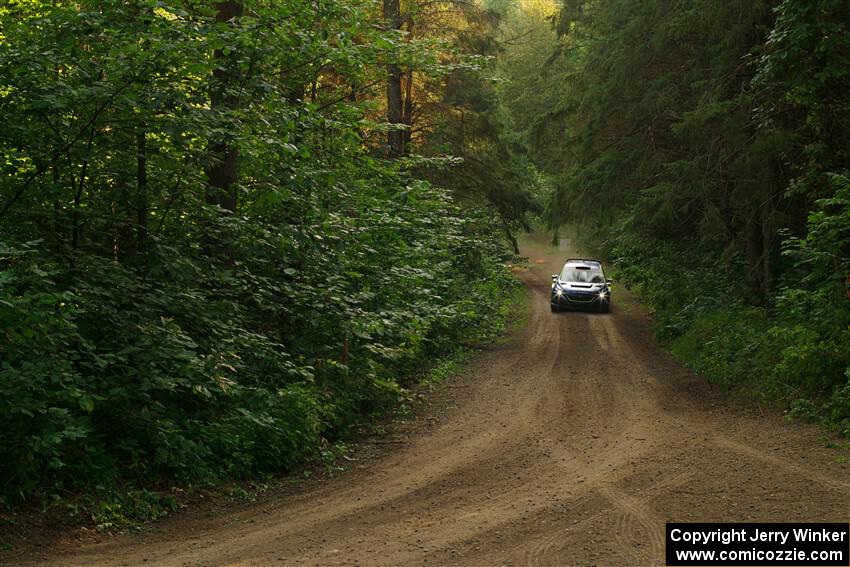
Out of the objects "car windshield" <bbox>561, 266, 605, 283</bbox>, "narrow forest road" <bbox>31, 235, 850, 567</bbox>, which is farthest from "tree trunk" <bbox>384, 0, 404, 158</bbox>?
"narrow forest road" <bbox>31, 235, 850, 567</bbox>

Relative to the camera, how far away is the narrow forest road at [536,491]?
21.3ft

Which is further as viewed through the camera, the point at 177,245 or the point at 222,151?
the point at 222,151

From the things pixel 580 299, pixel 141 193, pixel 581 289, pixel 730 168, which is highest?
pixel 730 168

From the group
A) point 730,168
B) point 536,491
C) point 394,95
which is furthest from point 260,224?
point 394,95

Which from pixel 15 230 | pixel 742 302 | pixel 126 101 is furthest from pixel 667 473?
pixel 742 302

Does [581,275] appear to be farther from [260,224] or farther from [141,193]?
[141,193]

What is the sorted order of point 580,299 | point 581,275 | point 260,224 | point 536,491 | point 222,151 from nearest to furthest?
point 536,491
point 260,224
point 222,151
point 580,299
point 581,275

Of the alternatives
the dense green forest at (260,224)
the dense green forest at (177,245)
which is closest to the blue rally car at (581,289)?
the dense green forest at (260,224)

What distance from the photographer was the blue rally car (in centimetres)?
2597

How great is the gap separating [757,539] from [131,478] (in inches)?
240

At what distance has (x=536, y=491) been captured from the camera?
827 cm

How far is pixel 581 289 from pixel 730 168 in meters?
10.3

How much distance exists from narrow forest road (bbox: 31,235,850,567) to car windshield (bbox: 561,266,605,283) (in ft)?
39.5

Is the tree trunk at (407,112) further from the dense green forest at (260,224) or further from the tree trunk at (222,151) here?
the tree trunk at (222,151)
